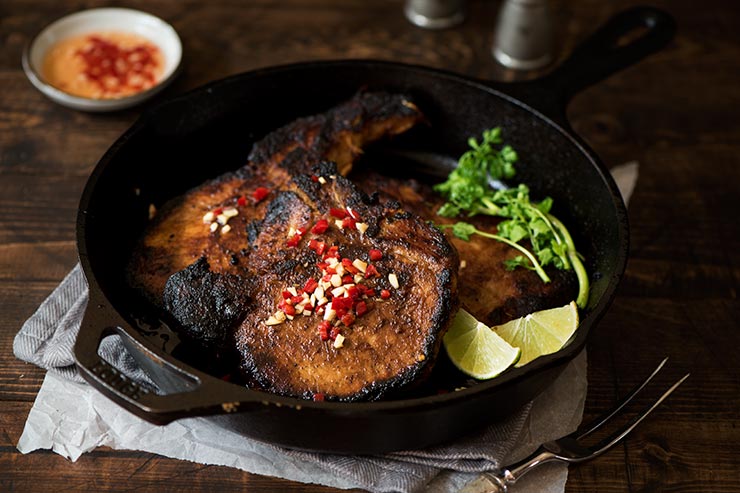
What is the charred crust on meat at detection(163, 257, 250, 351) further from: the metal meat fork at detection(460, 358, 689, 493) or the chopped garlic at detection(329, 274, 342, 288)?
the metal meat fork at detection(460, 358, 689, 493)

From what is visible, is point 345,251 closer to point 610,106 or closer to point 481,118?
point 481,118

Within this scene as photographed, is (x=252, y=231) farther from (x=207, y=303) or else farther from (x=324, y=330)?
(x=324, y=330)

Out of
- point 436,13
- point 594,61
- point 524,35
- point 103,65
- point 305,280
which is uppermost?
point 594,61

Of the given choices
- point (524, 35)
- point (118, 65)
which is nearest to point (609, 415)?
point (524, 35)

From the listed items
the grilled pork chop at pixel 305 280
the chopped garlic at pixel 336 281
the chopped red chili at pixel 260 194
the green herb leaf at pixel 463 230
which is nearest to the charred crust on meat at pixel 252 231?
the grilled pork chop at pixel 305 280

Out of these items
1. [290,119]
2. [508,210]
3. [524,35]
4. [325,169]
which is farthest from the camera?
[524,35]

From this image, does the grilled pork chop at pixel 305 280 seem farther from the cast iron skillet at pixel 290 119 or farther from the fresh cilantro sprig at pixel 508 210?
the fresh cilantro sprig at pixel 508 210

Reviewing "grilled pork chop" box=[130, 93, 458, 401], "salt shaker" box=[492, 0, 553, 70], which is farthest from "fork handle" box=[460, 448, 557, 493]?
"salt shaker" box=[492, 0, 553, 70]

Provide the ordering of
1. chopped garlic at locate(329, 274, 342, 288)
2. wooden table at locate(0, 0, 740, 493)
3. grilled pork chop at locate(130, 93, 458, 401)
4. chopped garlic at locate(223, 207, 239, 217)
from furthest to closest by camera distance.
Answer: chopped garlic at locate(223, 207, 239, 217), wooden table at locate(0, 0, 740, 493), chopped garlic at locate(329, 274, 342, 288), grilled pork chop at locate(130, 93, 458, 401)
